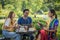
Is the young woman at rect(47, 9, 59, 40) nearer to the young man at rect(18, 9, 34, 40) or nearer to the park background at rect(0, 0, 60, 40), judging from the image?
the park background at rect(0, 0, 60, 40)

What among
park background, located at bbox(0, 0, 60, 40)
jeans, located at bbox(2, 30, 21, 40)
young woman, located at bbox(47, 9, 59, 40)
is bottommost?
jeans, located at bbox(2, 30, 21, 40)

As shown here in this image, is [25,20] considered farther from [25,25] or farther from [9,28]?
[9,28]

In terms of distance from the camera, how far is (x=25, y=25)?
5.42 metres

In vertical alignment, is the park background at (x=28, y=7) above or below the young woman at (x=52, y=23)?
above

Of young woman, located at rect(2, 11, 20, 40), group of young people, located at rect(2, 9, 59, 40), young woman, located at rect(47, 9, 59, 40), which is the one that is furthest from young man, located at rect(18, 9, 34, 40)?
young woman, located at rect(47, 9, 59, 40)

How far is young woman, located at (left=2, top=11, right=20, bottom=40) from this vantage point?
210 inches

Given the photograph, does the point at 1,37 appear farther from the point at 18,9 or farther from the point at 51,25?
the point at 51,25

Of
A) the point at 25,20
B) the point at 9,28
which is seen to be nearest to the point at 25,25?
the point at 25,20

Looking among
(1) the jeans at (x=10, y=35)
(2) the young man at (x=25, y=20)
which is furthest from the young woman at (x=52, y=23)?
(1) the jeans at (x=10, y=35)

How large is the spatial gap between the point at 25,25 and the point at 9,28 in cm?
36

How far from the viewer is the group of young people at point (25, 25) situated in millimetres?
5348

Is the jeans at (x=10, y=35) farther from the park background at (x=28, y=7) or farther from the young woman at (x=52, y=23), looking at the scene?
the young woman at (x=52, y=23)

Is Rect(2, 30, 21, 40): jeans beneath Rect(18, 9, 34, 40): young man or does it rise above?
beneath

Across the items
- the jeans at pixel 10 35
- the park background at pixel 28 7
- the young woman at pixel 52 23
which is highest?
the park background at pixel 28 7
